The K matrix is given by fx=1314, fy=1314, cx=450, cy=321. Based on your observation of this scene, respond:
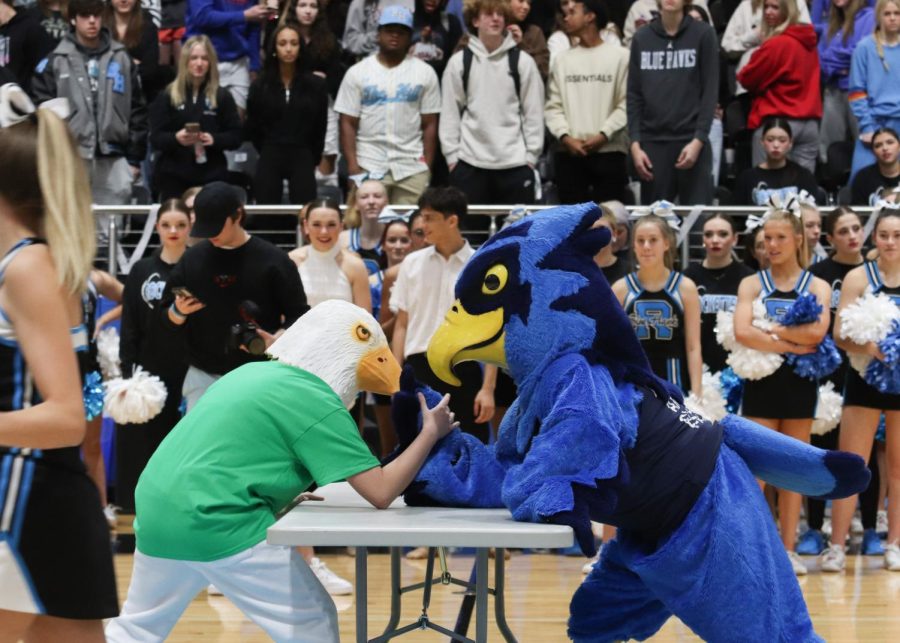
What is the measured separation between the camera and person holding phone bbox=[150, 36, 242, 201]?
779cm

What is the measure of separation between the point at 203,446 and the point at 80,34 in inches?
217

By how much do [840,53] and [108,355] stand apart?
5.20 metres

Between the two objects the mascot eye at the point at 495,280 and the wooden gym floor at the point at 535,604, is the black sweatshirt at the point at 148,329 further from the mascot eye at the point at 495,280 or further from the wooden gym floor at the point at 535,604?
the mascot eye at the point at 495,280

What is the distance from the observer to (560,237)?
3029mm

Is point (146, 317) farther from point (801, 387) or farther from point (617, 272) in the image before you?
point (801, 387)

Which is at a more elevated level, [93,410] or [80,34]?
[80,34]

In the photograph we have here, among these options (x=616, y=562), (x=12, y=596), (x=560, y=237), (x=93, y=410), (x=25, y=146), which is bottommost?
(x=93, y=410)

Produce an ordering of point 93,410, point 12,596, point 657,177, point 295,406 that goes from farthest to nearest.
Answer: point 657,177 < point 93,410 < point 295,406 < point 12,596

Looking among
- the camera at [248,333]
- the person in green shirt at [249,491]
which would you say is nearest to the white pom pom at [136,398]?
the camera at [248,333]

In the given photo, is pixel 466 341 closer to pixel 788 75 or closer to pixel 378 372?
pixel 378 372

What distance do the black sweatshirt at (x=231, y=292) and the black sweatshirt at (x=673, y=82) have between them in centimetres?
331

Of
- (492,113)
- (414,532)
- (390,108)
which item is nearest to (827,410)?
(492,113)

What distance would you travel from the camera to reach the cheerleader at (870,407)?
6070mm

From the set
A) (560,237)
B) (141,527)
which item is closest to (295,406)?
(141,527)
